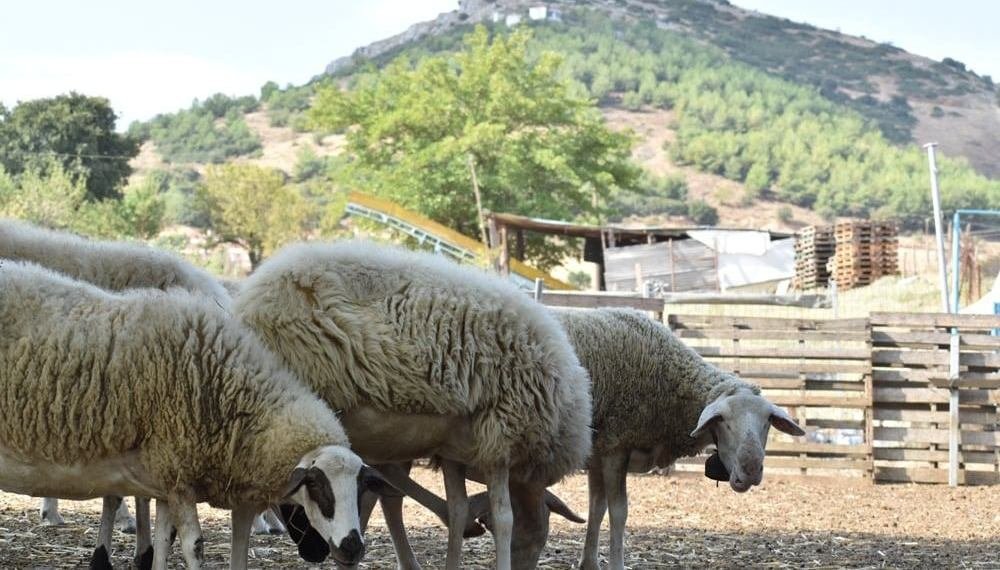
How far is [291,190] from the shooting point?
75375 mm

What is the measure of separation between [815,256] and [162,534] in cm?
4768

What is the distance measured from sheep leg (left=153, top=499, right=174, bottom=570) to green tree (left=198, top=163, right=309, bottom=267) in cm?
6488

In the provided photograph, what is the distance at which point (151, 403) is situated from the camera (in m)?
5.94

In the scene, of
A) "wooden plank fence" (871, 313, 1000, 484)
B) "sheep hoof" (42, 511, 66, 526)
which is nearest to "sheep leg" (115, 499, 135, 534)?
"sheep hoof" (42, 511, 66, 526)

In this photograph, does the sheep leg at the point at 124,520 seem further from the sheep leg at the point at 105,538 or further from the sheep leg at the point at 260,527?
the sheep leg at the point at 105,538

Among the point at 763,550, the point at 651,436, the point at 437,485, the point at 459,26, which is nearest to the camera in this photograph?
the point at 651,436

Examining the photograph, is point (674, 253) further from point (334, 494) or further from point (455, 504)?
point (334, 494)

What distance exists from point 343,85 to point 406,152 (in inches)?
4162

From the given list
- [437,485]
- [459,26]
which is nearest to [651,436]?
[437,485]

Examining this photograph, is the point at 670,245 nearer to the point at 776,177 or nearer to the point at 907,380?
the point at 907,380

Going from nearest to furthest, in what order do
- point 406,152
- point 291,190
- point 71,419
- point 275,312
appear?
point 71,419 < point 275,312 < point 406,152 < point 291,190

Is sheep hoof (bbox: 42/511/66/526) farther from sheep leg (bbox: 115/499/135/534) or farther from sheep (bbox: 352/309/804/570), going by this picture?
sheep (bbox: 352/309/804/570)

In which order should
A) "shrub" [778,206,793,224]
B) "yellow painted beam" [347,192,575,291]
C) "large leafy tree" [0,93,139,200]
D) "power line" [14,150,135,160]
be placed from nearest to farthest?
"yellow painted beam" [347,192,575,291] < "power line" [14,150,135,160] < "large leafy tree" [0,93,139,200] < "shrub" [778,206,793,224]

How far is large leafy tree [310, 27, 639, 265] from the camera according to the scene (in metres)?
55.8
